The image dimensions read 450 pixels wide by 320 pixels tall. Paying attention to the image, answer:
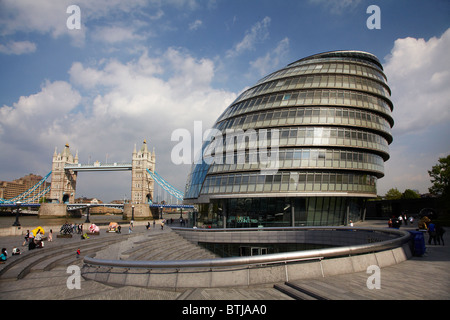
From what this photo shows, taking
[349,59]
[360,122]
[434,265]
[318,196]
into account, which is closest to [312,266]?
[434,265]

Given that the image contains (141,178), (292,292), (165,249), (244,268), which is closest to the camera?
(292,292)

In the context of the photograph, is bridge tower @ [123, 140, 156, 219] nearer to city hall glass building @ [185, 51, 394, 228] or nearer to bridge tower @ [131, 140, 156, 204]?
bridge tower @ [131, 140, 156, 204]

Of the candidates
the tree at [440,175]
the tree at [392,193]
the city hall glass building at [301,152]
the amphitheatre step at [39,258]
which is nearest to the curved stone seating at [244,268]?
the amphitheatre step at [39,258]

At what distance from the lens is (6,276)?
15.2 meters

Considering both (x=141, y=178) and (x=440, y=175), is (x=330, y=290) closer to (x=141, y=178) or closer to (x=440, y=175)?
(x=440, y=175)

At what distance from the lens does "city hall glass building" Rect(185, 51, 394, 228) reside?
36.3 m

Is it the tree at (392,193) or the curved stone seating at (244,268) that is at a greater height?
the tree at (392,193)

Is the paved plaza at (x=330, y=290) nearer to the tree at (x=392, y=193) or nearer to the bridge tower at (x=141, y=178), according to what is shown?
the tree at (x=392, y=193)

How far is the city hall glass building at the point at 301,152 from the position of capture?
36344 mm

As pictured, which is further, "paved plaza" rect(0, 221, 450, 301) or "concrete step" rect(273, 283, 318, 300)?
"paved plaza" rect(0, 221, 450, 301)

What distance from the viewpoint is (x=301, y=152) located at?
3634 centimetres

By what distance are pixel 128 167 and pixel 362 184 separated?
6827 inches

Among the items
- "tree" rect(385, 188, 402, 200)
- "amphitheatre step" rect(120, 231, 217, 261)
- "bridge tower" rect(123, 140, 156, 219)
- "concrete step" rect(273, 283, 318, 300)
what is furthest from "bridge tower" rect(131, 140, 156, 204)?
"concrete step" rect(273, 283, 318, 300)

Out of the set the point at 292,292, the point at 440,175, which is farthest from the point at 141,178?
the point at 292,292
